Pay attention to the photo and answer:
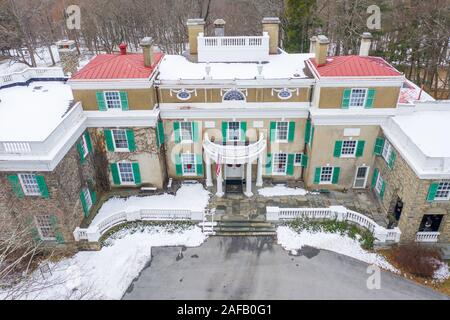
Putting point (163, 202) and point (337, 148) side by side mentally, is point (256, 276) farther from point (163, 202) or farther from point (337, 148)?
point (337, 148)

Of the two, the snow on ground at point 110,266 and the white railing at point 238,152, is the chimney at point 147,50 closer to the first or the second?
the white railing at point 238,152

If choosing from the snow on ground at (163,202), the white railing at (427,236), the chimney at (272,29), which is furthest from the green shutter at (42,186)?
Answer: the white railing at (427,236)

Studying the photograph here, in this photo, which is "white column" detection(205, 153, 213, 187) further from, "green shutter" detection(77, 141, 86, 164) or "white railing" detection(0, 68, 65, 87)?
"white railing" detection(0, 68, 65, 87)

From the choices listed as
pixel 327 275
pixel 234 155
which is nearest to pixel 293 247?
pixel 327 275

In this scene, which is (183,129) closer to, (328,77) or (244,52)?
(244,52)

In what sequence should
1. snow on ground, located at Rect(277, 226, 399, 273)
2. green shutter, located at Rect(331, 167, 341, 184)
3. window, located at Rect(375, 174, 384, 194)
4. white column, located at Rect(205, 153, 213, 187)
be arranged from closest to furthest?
snow on ground, located at Rect(277, 226, 399, 273) < window, located at Rect(375, 174, 384, 194) < white column, located at Rect(205, 153, 213, 187) < green shutter, located at Rect(331, 167, 341, 184)

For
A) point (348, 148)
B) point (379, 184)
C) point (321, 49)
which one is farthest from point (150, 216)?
point (379, 184)

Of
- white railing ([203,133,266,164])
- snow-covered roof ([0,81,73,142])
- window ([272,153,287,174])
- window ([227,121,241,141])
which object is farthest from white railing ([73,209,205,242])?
window ([272,153,287,174])
